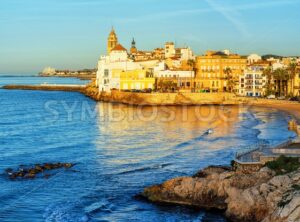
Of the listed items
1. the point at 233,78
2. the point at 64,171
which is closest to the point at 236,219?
the point at 64,171

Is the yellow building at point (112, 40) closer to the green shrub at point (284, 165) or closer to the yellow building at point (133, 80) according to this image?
the yellow building at point (133, 80)

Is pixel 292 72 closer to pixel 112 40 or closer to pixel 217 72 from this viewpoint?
pixel 217 72

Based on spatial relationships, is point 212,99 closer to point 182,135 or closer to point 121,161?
point 182,135

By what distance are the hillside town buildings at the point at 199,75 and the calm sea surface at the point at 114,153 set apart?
23.5 metres

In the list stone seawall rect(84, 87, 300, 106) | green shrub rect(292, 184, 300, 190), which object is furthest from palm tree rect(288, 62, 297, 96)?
green shrub rect(292, 184, 300, 190)

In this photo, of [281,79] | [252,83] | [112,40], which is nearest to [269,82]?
[252,83]

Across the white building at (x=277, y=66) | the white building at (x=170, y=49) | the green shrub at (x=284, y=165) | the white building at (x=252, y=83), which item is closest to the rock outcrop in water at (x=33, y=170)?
the green shrub at (x=284, y=165)

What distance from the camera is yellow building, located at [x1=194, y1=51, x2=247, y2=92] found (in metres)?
106

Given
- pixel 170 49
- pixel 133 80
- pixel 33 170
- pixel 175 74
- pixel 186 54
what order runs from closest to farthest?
pixel 33 170 → pixel 133 80 → pixel 175 74 → pixel 186 54 → pixel 170 49

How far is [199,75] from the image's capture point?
108375mm

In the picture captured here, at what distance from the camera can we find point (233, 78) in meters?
106

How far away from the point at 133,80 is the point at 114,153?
65.3 m

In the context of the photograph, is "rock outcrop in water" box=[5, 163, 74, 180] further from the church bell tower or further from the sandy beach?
the church bell tower

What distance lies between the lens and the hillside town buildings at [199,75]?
98.8 meters
